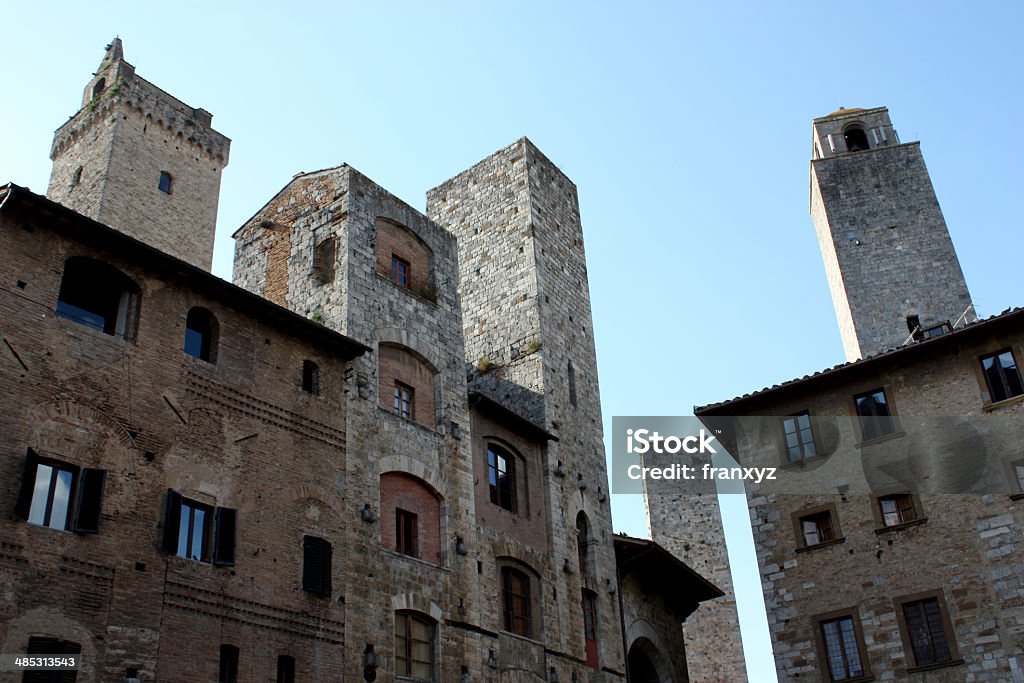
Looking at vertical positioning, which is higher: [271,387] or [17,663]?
[271,387]

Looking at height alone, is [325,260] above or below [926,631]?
above

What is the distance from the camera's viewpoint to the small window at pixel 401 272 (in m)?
23.3

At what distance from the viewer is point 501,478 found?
24.2 metres

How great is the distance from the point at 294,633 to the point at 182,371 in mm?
4663

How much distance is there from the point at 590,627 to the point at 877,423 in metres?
8.41

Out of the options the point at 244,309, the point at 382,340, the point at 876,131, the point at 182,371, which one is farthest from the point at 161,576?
the point at 876,131

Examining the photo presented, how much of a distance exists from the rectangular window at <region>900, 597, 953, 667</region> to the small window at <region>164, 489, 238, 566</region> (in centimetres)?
1315

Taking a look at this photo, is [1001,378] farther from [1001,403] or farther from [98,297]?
[98,297]

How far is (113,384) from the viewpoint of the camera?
15.9m

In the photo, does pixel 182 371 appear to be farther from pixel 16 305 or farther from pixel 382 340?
pixel 382 340

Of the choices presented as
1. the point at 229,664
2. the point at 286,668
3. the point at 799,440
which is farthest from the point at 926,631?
the point at 229,664

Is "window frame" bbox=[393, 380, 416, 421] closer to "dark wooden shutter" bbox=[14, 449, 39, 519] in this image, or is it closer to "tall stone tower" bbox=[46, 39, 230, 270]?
"dark wooden shutter" bbox=[14, 449, 39, 519]

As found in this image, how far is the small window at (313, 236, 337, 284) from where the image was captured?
22359 millimetres

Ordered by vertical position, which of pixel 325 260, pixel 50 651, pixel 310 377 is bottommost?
pixel 50 651
